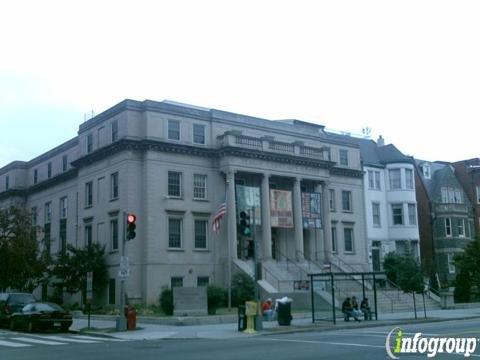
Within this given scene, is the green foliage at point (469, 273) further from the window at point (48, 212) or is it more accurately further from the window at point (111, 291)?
the window at point (48, 212)

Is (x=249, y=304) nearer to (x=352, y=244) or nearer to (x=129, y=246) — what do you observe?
(x=129, y=246)

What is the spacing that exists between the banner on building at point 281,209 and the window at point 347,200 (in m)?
9.02

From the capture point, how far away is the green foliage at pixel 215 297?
36750mm

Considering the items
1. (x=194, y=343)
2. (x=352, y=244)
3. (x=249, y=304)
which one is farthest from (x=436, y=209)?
(x=194, y=343)

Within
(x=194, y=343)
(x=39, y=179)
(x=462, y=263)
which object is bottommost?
(x=194, y=343)

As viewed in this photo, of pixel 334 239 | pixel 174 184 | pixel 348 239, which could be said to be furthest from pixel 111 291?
pixel 348 239

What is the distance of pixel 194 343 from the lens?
71.1 ft

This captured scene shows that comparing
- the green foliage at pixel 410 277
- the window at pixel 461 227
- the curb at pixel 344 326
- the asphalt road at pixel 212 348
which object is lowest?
the curb at pixel 344 326

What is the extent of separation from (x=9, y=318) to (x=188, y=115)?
65.2 ft

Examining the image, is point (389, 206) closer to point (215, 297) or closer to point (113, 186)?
point (113, 186)

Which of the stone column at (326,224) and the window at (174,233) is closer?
the window at (174,233)

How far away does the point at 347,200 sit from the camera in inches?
2205

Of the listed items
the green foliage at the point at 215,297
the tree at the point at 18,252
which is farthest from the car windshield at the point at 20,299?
the green foliage at the point at 215,297

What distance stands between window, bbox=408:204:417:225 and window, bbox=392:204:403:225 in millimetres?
796
